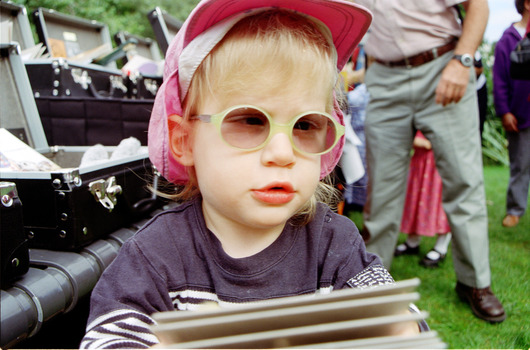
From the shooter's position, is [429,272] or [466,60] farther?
[429,272]

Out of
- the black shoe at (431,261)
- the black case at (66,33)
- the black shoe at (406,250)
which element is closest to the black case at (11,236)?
the black case at (66,33)

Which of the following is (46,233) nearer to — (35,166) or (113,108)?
(35,166)

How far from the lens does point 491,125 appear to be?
364 inches

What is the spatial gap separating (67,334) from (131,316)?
76 centimetres

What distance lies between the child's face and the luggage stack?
48 cm

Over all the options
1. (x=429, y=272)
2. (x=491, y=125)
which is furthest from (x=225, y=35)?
(x=491, y=125)

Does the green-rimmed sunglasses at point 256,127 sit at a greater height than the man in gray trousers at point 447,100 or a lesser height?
greater

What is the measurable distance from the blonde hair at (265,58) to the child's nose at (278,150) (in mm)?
118

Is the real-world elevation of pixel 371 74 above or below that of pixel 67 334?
above

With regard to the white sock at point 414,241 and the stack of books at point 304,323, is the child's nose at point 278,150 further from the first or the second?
the white sock at point 414,241

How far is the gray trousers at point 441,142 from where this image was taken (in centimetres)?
224

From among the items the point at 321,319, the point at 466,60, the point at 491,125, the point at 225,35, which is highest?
the point at 225,35

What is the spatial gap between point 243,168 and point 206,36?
0.31 meters

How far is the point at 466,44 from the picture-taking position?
2113 mm
